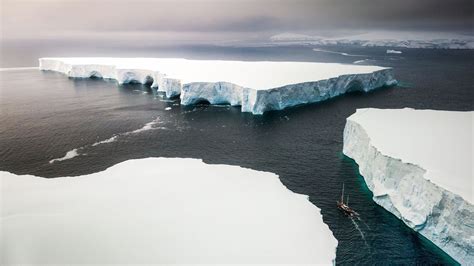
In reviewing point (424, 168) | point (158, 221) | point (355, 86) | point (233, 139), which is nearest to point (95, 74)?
point (233, 139)

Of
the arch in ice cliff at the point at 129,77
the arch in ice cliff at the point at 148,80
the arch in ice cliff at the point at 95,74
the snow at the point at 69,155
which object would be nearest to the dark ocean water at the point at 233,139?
the snow at the point at 69,155

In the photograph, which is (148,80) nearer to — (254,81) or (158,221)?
(254,81)

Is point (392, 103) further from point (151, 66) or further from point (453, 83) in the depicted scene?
point (151, 66)

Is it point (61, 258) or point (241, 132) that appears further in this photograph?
point (241, 132)

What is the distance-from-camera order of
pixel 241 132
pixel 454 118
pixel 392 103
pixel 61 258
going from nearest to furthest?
1. pixel 61 258
2. pixel 454 118
3. pixel 241 132
4. pixel 392 103

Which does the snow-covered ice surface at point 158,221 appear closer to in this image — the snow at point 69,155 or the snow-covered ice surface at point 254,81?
the snow at point 69,155

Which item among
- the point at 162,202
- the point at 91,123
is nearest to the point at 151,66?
the point at 91,123
